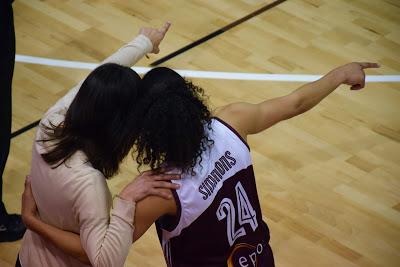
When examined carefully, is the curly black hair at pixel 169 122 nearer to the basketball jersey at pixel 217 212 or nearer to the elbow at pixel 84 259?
the basketball jersey at pixel 217 212

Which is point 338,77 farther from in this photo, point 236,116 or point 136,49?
point 136,49

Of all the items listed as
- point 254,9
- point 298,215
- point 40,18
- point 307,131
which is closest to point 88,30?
point 40,18

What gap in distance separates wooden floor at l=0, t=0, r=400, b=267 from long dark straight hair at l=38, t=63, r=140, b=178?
1315mm

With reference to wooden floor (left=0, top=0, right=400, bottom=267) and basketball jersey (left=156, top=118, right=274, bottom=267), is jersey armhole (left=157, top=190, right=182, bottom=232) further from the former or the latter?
wooden floor (left=0, top=0, right=400, bottom=267)

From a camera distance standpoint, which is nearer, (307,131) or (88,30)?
(307,131)

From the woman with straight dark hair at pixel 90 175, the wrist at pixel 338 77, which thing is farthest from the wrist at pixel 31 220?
the wrist at pixel 338 77

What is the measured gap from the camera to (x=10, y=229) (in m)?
3.44

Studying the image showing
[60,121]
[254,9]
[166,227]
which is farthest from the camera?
[254,9]

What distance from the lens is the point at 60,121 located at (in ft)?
7.59

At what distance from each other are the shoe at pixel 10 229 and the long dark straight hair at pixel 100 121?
1.33m

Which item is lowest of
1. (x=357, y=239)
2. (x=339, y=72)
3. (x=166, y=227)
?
(x=357, y=239)

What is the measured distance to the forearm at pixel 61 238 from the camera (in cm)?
221

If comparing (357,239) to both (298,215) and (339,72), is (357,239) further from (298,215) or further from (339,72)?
(339,72)

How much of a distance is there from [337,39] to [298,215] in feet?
5.07
